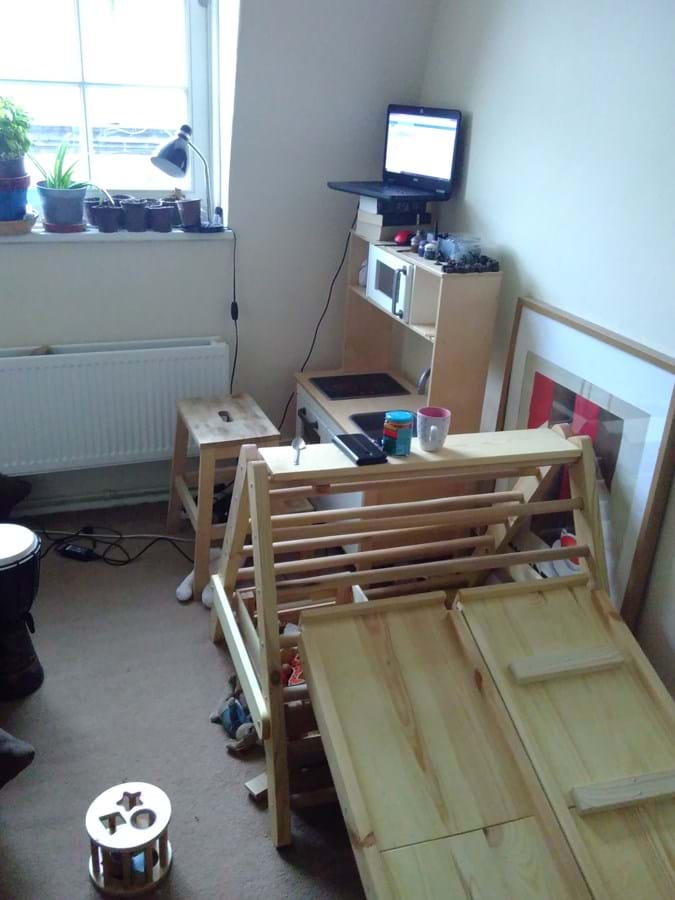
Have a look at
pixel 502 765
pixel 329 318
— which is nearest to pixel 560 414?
pixel 502 765

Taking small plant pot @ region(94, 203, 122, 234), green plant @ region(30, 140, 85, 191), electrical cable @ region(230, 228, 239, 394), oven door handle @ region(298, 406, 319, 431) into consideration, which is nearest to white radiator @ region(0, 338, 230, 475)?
electrical cable @ region(230, 228, 239, 394)

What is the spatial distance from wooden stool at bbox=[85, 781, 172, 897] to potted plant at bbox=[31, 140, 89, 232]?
6.15ft

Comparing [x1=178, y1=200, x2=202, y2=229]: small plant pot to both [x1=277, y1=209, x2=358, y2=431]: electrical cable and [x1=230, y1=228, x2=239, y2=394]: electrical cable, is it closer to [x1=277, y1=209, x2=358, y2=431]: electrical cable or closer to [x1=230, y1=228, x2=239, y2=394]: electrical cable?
[x1=230, y1=228, x2=239, y2=394]: electrical cable

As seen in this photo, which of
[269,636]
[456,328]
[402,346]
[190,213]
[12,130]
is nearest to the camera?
[269,636]

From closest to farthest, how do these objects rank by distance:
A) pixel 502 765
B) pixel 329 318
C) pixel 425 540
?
pixel 502 765 < pixel 425 540 < pixel 329 318

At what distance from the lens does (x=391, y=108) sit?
2.78 m

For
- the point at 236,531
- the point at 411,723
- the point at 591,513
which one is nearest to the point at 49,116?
the point at 236,531

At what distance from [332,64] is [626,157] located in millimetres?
1258

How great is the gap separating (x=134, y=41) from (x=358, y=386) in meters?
1.45

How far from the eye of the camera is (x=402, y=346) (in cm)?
314

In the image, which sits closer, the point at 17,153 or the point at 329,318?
the point at 17,153

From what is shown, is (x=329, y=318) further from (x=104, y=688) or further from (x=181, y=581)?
(x=104, y=688)

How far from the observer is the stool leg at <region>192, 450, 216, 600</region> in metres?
2.51

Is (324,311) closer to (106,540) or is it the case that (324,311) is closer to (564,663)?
(106,540)
